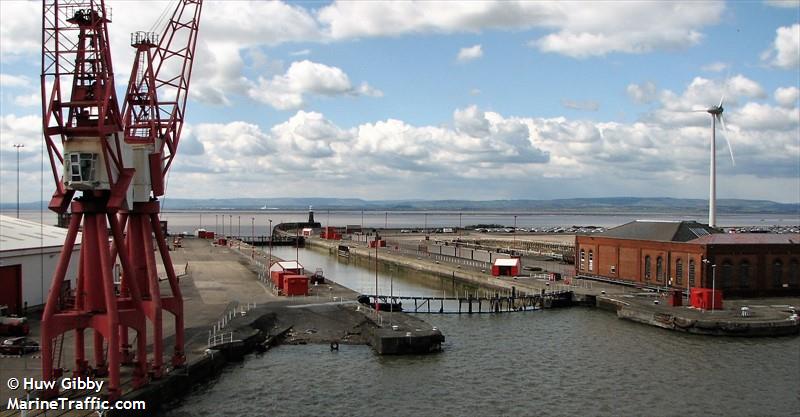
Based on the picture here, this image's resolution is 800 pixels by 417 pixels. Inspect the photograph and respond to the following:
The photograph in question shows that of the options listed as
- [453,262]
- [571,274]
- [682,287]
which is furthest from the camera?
[453,262]

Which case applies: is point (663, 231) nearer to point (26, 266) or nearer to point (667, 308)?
point (667, 308)

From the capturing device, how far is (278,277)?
66.3 meters

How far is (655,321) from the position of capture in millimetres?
52688

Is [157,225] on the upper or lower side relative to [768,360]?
upper

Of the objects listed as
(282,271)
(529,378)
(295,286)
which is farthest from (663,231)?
(282,271)

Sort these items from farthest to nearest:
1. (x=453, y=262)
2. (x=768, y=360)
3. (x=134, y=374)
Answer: (x=453, y=262), (x=768, y=360), (x=134, y=374)

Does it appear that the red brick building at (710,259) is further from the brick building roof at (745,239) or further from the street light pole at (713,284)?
the street light pole at (713,284)

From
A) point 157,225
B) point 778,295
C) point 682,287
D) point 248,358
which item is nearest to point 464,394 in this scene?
point 248,358

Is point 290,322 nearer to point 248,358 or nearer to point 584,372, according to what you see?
point 248,358

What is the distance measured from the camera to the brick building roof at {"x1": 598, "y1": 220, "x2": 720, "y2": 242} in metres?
65.2

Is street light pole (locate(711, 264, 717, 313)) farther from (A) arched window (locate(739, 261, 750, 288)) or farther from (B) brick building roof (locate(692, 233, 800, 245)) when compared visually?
(A) arched window (locate(739, 261, 750, 288))

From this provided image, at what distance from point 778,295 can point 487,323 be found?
28199mm

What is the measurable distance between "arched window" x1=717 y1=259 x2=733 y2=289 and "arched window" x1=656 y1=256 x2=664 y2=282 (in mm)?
5423

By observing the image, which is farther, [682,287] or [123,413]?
[682,287]
